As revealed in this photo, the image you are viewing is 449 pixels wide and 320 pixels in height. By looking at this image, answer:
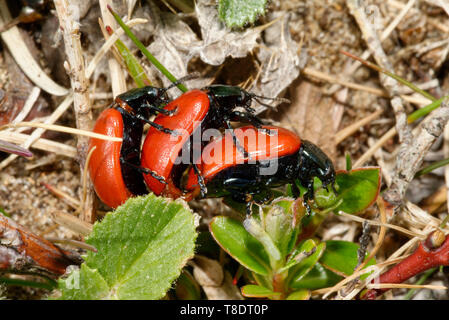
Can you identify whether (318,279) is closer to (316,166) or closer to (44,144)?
(316,166)

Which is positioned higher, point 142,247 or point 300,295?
point 142,247

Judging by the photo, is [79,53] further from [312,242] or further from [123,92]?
[312,242]

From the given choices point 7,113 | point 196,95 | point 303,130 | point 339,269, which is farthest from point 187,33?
point 339,269

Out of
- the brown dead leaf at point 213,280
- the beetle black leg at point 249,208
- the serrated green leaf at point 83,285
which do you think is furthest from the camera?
the brown dead leaf at point 213,280

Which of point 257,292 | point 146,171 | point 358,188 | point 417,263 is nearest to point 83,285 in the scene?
point 146,171

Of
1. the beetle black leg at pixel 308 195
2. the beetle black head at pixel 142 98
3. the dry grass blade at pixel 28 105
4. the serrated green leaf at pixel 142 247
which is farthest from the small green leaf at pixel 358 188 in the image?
the dry grass blade at pixel 28 105

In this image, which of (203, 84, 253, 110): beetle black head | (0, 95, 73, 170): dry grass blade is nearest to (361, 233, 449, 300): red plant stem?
(203, 84, 253, 110): beetle black head

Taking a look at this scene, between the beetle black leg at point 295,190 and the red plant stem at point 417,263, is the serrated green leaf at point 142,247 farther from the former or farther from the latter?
the red plant stem at point 417,263
